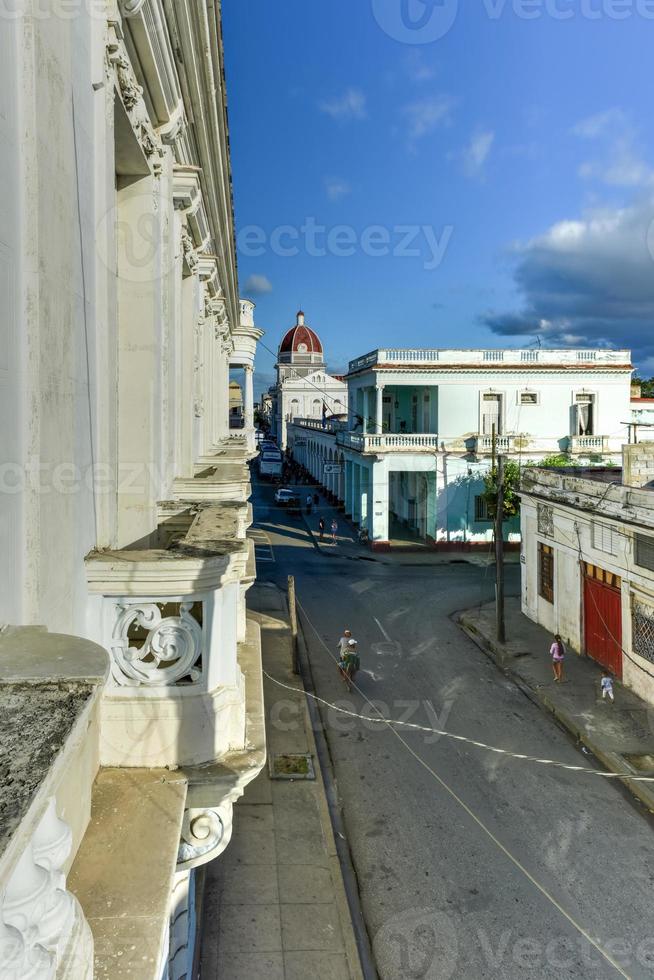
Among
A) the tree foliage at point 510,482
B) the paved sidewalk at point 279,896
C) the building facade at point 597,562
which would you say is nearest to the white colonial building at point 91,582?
the paved sidewalk at point 279,896

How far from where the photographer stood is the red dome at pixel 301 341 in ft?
294

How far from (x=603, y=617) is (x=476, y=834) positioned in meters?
8.00

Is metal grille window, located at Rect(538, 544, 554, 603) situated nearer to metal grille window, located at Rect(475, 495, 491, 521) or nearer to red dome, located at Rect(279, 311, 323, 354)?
metal grille window, located at Rect(475, 495, 491, 521)

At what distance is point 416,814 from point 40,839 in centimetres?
968

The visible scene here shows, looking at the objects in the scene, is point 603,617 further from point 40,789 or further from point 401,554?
point 40,789

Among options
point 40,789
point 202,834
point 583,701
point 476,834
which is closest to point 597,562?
point 583,701

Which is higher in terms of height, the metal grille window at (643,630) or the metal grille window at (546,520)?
the metal grille window at (546,520)

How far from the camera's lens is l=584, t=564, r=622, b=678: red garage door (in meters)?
15.8

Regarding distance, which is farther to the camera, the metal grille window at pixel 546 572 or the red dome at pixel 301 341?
the red dome at pixel 301 341

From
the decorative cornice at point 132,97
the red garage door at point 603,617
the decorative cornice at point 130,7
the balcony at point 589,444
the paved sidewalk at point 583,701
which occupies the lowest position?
the paved sidewalk at point 583,701

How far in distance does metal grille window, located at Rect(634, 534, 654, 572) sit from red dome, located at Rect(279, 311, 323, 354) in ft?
253

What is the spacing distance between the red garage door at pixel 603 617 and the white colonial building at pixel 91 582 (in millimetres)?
12609

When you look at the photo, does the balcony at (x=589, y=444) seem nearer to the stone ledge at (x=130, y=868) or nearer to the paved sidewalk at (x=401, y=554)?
the paved sidewalk at (x=401, y=554)

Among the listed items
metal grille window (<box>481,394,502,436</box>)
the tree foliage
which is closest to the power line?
the tree foliage
